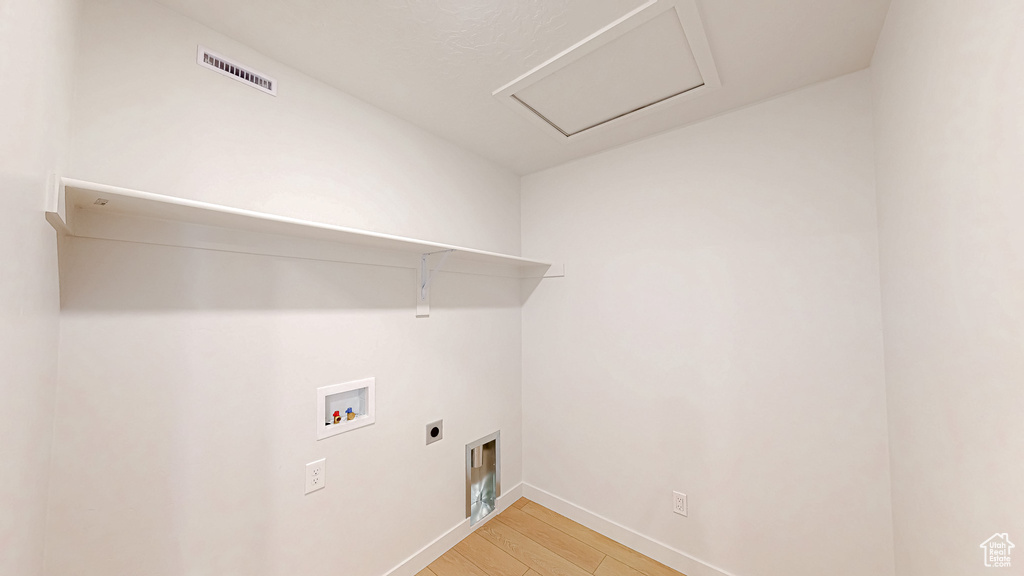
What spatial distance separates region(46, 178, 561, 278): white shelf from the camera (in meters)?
0.87

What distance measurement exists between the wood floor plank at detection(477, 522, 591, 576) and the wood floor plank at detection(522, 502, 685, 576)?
0.22 meters

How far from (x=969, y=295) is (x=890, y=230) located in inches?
25.8

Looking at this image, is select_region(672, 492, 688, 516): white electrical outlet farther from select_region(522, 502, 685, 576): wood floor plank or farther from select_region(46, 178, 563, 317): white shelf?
select_region(46, 178, 563, 317): white shelf

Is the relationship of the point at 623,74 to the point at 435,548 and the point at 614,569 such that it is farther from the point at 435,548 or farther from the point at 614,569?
the point at 435,548

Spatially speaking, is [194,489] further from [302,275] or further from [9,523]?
[302,275]

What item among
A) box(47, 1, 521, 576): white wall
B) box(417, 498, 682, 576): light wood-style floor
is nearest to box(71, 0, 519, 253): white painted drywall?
box(47, 1, 521, 576): white wall

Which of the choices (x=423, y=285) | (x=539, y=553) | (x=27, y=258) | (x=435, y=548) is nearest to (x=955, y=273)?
(x=423, y=285)

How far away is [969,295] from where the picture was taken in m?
0.76

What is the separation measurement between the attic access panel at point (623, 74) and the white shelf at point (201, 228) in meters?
0.82

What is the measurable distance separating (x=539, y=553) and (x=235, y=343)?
1864mm

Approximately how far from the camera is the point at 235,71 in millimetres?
1303

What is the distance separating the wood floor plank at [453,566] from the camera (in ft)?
5.98

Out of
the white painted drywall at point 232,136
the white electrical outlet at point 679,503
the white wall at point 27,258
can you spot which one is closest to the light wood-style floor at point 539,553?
the white electrical outlet at point 679,503

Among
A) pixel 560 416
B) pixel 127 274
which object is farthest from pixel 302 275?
pixel 560 416
